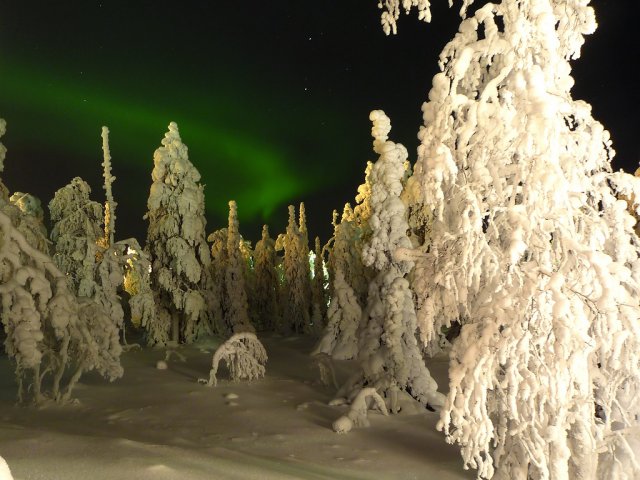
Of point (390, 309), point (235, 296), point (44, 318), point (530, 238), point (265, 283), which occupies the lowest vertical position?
point (44, 318)

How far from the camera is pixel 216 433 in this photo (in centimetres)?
1263

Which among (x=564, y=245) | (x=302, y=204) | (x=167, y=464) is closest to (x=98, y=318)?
(x=167, y=464)

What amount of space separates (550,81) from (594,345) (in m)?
3.08

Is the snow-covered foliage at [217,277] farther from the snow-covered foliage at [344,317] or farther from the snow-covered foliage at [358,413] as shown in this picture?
the snow-covered foliage at [358,413]

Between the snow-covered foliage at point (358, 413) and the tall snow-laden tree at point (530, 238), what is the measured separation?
6.14 m

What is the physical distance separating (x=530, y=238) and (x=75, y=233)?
2205 centimetres

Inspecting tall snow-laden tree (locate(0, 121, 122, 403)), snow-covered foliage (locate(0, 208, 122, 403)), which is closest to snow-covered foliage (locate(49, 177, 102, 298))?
tall snow-laden tree (locate(0, 121, 122, 403))

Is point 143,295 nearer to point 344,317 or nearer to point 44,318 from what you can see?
point 344,317

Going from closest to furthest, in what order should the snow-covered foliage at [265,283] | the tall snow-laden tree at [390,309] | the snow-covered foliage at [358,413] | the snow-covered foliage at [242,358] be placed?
1. the snow-covered foliage at [358,413]
2. the tall snow-laden tree at [390,309]
3. the snow-covered foliage at [242,358]
4. the snow-covered foliage at [265,283]

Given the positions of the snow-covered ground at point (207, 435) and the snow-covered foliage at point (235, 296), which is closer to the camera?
the snow-covered ground at point (207, 435)

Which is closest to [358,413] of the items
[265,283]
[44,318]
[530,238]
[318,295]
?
[44,318]

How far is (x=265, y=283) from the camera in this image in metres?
40.6

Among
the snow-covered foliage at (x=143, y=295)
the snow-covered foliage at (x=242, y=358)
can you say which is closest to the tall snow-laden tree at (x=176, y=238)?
the snow-covered foliage at (x=143, y=295)

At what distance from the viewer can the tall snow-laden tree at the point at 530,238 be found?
6520 millimetres
